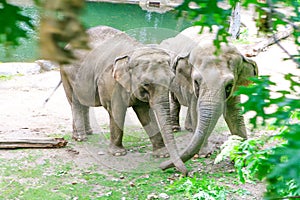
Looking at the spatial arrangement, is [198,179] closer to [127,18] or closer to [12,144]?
[12,144]

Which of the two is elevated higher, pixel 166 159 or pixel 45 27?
pixel 45 27

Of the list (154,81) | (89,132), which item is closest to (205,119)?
(154,81)

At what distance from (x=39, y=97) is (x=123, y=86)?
9.69 feet

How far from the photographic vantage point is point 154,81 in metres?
4.96

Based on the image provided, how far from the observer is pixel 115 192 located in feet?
15.4

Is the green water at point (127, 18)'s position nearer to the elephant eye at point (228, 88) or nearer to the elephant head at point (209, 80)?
the elephant head at point (209, 80)

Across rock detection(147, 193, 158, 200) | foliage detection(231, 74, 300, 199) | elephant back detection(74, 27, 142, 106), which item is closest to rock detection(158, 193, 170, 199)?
rock detection(147, 193, 158, 200)

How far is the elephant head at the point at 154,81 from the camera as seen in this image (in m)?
4.95

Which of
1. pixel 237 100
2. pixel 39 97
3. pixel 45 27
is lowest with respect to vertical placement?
pixel 39 97

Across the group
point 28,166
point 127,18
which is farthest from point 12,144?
point 127,18

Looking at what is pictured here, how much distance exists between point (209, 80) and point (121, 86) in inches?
38.1

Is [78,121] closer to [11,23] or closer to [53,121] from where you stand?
[53,121]

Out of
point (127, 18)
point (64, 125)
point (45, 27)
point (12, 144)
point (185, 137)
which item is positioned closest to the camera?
point (45, 27)

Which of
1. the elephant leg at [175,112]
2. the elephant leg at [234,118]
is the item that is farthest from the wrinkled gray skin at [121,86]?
the elephant leg at [175,112]
